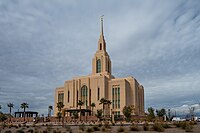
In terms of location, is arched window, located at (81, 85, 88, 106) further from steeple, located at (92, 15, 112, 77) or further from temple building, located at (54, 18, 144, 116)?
steeple, located at (92, 15, 112, 77)

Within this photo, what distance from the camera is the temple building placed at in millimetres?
88500

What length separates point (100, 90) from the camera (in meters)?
90.1

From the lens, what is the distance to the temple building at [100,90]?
290 feet

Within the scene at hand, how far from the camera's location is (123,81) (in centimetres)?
8925


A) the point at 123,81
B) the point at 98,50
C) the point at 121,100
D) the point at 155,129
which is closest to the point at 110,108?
the point at 121,100

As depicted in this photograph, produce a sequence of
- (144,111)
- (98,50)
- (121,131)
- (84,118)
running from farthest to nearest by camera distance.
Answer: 1. (144,111)
2. (98,50)
3. (84,118)
4. (121,131)

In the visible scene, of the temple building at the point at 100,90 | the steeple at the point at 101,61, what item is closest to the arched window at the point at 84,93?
the temple building at the point at 100,90

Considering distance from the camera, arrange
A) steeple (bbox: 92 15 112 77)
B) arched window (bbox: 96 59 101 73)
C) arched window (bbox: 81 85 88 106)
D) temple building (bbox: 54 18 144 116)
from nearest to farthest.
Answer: temple building (bbox: 54 18 144 116) < arched window (bbox: 81 85 88 106) < steeple (bbox: 92 15 112 77) < arched window (bbox: 96 59 101 73)

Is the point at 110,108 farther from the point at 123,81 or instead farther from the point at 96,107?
the point at 123,81

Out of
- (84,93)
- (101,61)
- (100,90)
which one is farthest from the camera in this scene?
(101,61)

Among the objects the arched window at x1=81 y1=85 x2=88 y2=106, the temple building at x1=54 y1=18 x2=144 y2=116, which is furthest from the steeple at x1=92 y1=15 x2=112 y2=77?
the arched window at x1=81 y1=85 x2=88 y2=106

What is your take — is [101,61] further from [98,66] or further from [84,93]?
[84,93]

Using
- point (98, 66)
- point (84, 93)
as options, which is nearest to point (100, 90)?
point (84, 93)

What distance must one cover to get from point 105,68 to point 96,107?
721 inches
